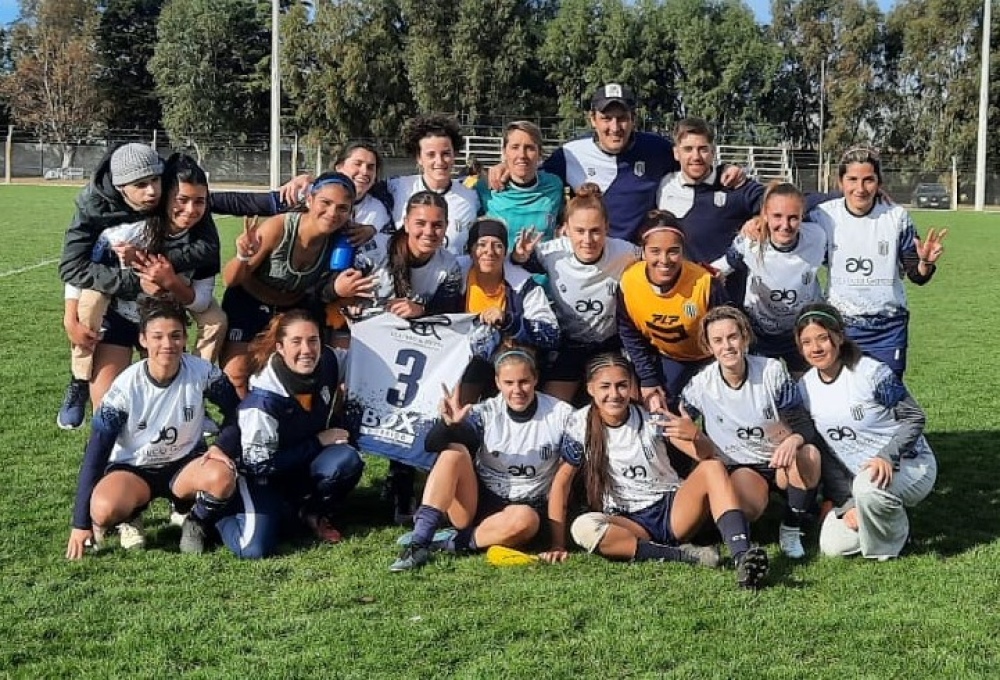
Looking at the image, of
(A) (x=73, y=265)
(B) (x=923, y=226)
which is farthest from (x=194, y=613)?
(B) (x=923, y=226)

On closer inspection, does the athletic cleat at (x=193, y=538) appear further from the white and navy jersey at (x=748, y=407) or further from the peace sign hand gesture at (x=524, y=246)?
the white and navy jersey at (x=748, y=407)

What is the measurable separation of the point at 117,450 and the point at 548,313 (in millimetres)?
2190

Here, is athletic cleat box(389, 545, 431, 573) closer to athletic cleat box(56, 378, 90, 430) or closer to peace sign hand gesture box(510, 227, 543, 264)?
peace sign hand gesture box(510, 227, 543, 264)

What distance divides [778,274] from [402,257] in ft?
6.55

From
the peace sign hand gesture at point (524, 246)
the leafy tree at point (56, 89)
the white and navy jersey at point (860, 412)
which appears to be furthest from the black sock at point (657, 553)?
the leafy tree at point (56, 89)

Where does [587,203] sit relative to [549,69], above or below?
below

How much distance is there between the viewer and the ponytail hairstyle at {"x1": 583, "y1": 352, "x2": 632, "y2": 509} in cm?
468

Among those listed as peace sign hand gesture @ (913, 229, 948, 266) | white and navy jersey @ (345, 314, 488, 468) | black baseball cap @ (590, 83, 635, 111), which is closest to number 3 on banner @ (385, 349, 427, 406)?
white and navy jersey @ (345, 314, 488, 468)

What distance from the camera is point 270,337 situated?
16.3 ft

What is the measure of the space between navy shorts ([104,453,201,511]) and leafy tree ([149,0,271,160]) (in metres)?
46.2

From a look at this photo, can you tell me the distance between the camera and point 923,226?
2711 centimetres

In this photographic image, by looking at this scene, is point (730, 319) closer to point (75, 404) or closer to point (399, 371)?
point (399, 371)

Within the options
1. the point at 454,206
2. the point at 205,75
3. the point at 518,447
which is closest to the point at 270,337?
the point at 518,447

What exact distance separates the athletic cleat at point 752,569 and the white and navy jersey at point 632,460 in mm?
600
